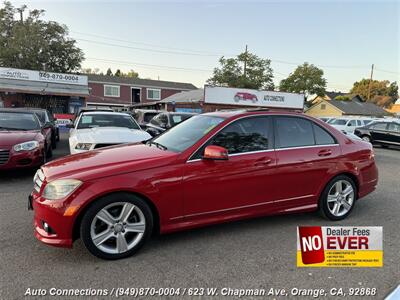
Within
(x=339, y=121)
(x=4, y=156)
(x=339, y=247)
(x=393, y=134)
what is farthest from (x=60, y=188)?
(x=339, y=121)

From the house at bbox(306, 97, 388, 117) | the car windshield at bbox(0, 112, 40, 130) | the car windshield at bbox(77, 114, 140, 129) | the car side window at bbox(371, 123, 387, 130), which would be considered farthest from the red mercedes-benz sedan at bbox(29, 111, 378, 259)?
the house at bbox(306, 97, 388, 117)

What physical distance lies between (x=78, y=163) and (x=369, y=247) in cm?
358

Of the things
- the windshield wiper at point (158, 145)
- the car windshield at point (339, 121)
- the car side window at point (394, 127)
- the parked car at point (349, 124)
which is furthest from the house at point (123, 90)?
the windshield wiper at point (158, 145)

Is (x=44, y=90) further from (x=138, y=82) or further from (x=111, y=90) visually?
(x=138, y=82)

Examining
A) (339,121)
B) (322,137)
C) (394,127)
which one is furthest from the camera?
(339,121)

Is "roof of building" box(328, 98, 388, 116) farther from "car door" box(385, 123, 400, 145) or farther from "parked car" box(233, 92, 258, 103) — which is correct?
"car door" box(385, 123, 400, 145)

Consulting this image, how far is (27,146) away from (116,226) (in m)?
4.38

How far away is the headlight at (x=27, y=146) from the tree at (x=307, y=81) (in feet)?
207

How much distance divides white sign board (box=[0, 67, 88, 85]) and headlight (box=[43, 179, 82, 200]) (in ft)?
85.4

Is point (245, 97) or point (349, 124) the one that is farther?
point (245, 97)

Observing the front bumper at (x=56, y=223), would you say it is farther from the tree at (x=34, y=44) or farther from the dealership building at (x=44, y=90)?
the tree at (x=34, y=44)

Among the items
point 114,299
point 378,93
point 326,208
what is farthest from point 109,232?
point 378,93

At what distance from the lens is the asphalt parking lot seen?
299cm

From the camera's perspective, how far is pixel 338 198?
4.62 metres
